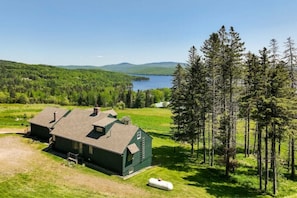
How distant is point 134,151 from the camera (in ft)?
80.9

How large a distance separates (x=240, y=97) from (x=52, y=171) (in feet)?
69.6

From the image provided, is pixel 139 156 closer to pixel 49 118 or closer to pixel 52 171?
pixel 52 171

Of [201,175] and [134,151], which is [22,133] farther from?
[201,175]

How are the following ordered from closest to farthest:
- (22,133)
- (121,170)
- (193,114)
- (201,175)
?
1. (121,170)
2. (201,175)
3. (193,114)
4. (22,133)

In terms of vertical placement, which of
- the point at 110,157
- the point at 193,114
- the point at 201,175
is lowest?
the point at 201,175

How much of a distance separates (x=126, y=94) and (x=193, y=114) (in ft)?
277

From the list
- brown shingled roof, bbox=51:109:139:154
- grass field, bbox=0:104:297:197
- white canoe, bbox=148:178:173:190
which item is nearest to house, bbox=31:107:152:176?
brown shingled roof, bbox=51:109:139:154

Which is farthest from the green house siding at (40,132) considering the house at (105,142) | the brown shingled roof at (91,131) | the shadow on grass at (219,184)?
the shadow on grass at (219,184)

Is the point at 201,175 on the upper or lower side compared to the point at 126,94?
lower

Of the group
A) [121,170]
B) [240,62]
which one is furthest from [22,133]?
[240,62]

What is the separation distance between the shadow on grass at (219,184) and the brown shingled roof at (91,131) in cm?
768

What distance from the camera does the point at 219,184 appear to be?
24.5 meters

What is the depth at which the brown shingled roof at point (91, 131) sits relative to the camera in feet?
83.2

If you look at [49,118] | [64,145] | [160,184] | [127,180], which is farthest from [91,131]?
[49,118]
